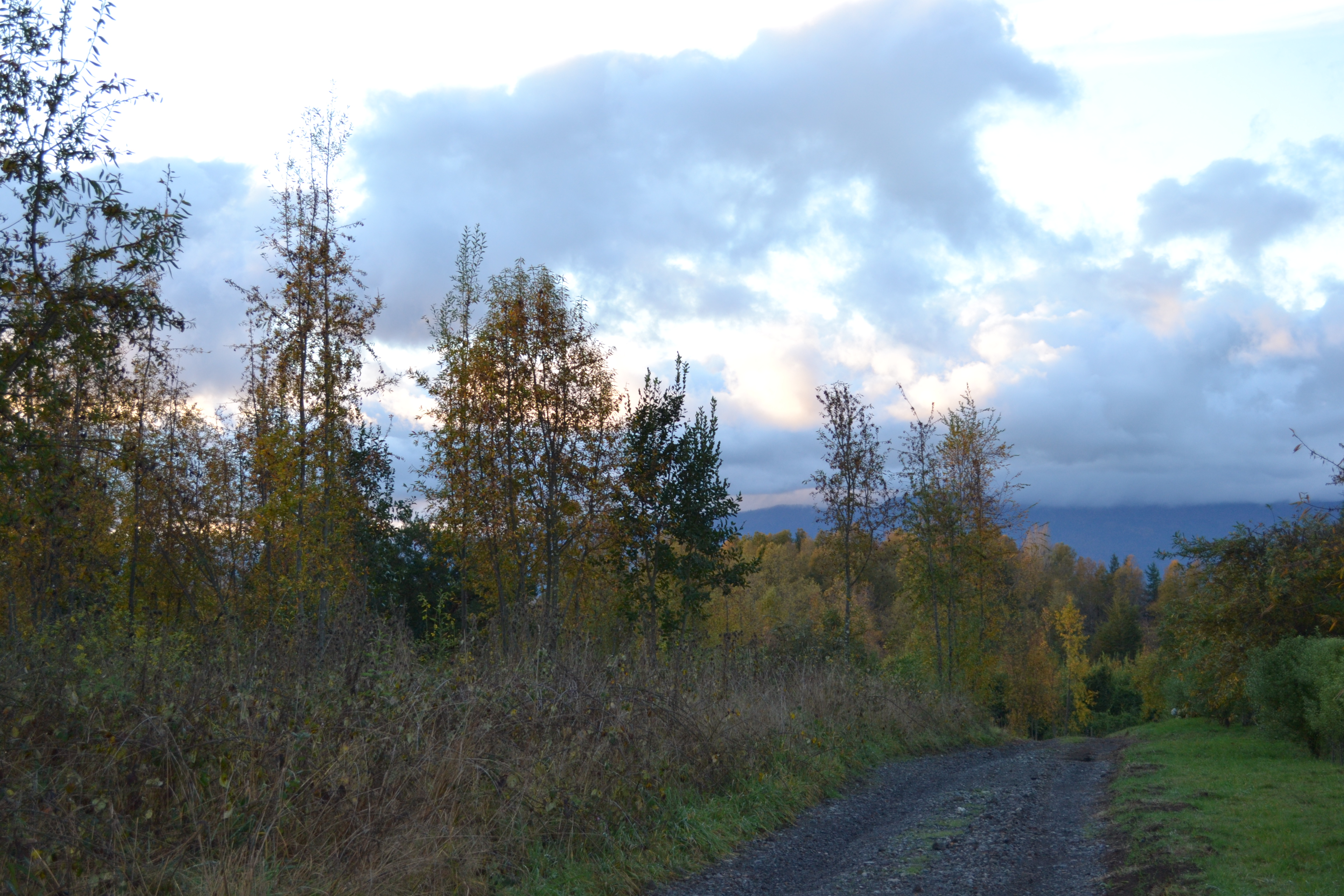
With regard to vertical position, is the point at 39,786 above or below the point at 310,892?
above

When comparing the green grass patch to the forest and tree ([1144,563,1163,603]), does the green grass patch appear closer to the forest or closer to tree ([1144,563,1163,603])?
the forest

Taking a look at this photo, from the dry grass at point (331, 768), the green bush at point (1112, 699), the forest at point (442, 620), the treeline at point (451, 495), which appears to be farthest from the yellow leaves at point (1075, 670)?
the dry grass at point (331, 768)

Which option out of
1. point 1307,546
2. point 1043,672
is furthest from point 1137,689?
point 1307,546

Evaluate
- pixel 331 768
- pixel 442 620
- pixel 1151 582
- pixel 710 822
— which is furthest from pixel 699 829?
pixel 1151 582

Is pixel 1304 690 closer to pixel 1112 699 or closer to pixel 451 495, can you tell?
pixel 451 495

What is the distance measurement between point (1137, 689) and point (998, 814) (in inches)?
1875

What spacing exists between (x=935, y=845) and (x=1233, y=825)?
122 inches

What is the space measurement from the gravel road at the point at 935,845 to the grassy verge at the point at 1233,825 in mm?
430

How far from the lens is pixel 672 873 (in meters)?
6.87

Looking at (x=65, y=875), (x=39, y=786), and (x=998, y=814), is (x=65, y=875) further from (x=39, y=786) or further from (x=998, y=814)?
(x=998, y=814)

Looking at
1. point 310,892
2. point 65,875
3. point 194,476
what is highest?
point 194,476

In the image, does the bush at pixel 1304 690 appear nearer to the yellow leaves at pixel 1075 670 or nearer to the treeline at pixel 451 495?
the treeline at pixel 451 495

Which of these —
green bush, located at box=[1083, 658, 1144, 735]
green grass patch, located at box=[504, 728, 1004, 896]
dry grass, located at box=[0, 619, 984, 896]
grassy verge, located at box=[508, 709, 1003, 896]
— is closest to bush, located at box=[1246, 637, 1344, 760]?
grassy verge, located at box=[508, 709, 1003, 896]

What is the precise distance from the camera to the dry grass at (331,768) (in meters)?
4.88
